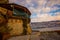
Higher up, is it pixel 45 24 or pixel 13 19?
pixel 13 19

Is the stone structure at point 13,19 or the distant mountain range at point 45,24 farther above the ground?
the stone structure at point 13,19

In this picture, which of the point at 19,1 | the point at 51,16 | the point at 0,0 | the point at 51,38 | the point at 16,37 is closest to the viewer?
the point at 16,37

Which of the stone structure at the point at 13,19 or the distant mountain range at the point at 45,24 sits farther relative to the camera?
the distant mountain range at the point at 45,24

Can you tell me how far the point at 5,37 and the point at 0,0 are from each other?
61 centimetres

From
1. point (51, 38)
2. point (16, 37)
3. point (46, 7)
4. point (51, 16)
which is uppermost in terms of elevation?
point (46, 7)

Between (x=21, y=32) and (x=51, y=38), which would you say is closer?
(x=21, y=32)

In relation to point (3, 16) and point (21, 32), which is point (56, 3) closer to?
point (21, 32)

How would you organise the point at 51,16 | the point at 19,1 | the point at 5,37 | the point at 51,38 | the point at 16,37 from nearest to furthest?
the point at 5,37, the point at 16,37, the point at 51,38, the point at 19,1, the point at 51,16

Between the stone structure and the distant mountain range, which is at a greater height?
the stone structure

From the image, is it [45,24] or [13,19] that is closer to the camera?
[13,19]

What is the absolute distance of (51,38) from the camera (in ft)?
7.20

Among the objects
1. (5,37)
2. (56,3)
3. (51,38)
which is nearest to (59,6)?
(56,3)

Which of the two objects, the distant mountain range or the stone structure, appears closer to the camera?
the stone structure

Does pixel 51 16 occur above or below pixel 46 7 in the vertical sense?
below
